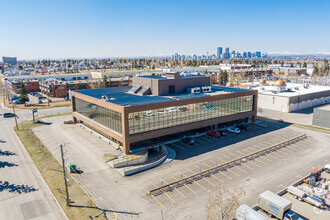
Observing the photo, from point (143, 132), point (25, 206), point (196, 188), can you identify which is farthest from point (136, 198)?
point (143, 132)

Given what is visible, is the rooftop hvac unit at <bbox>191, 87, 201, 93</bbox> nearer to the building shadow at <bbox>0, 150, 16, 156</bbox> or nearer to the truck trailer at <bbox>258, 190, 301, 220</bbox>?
the truck trailer at <bbox>258, 190, 301, 220</bbox>

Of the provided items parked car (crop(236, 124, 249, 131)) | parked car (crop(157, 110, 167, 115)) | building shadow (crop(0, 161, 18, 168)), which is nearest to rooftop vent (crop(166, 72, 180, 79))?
parked car (crop(157, 110, 167, 115))

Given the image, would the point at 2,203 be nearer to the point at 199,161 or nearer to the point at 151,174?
the point at 151,174

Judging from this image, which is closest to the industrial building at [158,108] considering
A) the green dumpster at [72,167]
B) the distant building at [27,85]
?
the green dumpster at [72,167]

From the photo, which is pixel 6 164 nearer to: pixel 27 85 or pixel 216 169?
pixel 216 169

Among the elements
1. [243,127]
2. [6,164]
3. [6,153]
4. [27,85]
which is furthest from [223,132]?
[27,85]

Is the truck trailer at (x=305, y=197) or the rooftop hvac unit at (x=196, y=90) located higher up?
the rooftop hvac unit at (x=196, y=90)

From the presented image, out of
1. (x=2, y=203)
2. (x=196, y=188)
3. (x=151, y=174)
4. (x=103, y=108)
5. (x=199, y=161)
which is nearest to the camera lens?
(x=2, y=203)

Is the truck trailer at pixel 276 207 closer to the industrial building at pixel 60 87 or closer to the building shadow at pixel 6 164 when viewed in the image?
the building shadow at pixel 6 164
